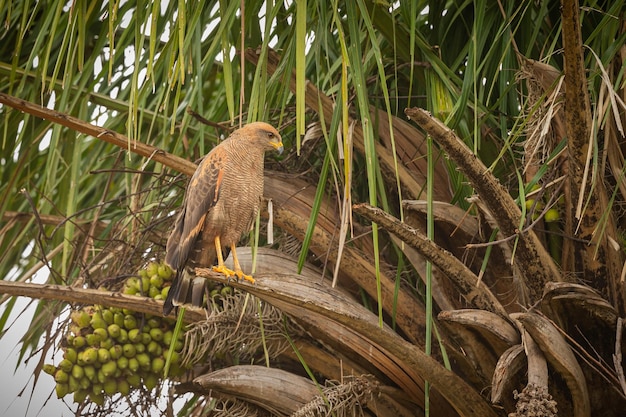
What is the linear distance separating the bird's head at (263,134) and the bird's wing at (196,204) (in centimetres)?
12

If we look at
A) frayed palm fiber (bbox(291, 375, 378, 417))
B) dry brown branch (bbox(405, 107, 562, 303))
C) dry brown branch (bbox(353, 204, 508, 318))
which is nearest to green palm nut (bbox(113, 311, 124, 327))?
frayed palm fiber (bbox(291, 375, 378, 417))

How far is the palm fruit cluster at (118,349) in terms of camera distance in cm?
273

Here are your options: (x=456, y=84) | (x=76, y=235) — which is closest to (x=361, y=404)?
(x=456, y=84)

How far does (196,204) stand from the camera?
8.78 ft

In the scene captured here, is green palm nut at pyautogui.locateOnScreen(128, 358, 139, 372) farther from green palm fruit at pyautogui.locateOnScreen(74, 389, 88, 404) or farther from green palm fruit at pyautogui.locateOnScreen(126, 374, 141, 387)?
green palm fruit at pyautogui.locateOnScreen(74, 389, 88, 404)

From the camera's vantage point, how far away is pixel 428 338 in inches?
90.3

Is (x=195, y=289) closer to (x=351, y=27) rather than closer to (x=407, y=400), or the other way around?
(x=407, y=400)

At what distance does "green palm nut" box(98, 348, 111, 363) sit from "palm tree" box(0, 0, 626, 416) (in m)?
0.17

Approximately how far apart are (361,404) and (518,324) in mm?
589

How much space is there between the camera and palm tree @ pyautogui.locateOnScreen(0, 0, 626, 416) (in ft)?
7.20

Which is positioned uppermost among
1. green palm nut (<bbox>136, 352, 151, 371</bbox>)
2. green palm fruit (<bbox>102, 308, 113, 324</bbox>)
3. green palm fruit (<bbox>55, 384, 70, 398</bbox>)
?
green palm fruit (<bbox>102, 308, 113, 324</bbox>)

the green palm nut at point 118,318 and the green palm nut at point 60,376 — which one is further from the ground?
the green palm nut at point 118,318

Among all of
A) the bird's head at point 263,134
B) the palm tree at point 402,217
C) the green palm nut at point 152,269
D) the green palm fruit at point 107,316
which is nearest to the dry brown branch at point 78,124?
the palm tree at point 402,217

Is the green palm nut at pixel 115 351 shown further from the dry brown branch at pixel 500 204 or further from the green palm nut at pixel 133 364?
the dry brown branch at pixel 500 204
